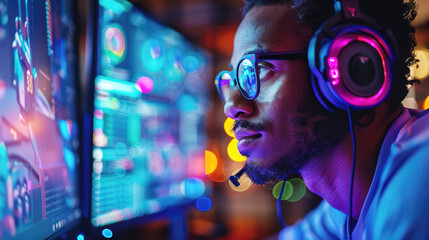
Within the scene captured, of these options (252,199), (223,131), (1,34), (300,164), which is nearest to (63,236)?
(1,34)

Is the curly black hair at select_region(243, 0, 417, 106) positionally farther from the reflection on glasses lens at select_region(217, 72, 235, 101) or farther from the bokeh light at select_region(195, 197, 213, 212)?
the bokeh light at select_region(195, 197, 213, 212)

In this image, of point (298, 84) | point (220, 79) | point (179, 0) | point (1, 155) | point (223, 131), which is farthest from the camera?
point (223, 131)

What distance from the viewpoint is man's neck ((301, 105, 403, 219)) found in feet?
2.28

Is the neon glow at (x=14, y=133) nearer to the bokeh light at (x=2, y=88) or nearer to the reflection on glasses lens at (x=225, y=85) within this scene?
the bokeh light at (x=2, y=88)

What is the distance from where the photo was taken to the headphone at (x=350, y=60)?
0.59 m

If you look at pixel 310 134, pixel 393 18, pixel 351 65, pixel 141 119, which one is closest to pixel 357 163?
pixel 310 134

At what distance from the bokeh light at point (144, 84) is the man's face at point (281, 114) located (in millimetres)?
379

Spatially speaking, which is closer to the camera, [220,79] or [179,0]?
[220,79]

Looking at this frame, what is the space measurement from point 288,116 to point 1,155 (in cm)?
52

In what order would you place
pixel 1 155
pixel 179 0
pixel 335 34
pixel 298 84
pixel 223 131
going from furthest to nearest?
1. pixel 223 131
2. pixel 179 0
3. pixel 298 84
4. pixel 335 34
5. pixel 1 155

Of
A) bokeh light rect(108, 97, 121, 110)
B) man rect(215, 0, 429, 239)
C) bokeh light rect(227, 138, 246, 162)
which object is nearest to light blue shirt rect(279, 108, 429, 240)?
man rect(215, 0, 429, 239)

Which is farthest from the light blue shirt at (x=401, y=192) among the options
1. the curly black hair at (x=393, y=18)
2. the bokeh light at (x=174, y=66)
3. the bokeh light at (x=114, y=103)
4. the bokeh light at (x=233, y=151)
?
the bokeh light at (x=233, y=151)

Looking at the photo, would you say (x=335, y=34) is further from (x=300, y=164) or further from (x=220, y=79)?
(x=220, y=79)

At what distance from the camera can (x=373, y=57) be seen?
612mm
